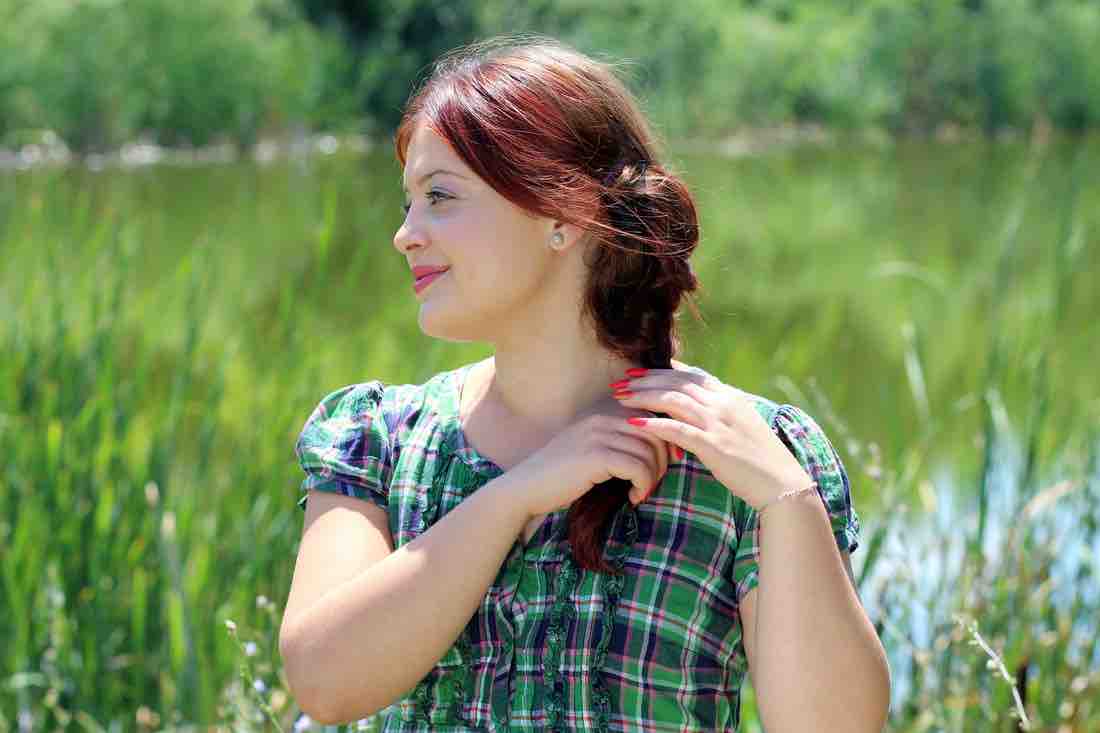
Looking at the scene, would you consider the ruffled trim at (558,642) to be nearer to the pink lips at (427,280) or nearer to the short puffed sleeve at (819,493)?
the short puffed sleeve at (819,493)

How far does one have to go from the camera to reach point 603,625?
117cm

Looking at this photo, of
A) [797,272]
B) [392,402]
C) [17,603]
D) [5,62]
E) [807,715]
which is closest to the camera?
[807,715]

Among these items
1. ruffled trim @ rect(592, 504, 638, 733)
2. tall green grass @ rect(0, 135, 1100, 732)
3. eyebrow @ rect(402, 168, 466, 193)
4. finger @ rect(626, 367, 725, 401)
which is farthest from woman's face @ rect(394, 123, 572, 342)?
tall green grass @ rect(0, 135, 1100, 732)

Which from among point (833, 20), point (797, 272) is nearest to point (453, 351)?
point (797, 272)

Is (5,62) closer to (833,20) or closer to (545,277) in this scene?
(545,277)

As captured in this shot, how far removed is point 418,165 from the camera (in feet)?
4.03

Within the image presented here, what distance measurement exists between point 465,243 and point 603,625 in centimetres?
37

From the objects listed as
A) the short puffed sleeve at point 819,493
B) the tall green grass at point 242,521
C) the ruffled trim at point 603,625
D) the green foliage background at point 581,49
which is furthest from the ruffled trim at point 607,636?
the tall green grass at point 242,521

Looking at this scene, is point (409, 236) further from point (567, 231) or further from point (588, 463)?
point (588, 463)

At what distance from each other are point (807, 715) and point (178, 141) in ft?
58.1

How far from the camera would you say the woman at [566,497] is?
1.12 metres

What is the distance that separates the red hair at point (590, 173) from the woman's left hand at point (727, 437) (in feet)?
0.34

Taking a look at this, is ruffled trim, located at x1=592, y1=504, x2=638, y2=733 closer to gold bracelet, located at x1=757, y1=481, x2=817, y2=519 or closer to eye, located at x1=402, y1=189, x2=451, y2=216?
gold bracelet, located at x1=757, y1=481, x2=817, y2=519

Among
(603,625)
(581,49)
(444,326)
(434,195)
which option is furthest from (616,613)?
(581,49)
